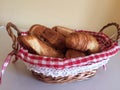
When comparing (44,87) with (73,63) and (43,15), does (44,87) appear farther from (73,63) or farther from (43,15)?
(43,15)

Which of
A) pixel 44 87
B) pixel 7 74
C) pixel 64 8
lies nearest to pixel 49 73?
pixel 44 87

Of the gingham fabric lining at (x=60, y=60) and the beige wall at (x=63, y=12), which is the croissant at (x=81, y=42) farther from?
the beige wall at (x=63, y=12)

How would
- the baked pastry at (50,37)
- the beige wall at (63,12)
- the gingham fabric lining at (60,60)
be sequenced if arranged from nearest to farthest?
the gingham fabric lining at (60,60)
the baked pastry at (50,37)
the beige wall at (63,12)

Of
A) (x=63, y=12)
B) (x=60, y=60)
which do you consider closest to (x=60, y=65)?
(x=60, y=60)

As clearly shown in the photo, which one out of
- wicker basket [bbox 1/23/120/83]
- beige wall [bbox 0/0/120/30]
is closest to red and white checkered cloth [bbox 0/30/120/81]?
wicker basket [bbox 1/23/120/83]

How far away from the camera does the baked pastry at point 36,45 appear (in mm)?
618

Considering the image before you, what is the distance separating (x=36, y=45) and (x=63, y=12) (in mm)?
Result: 665

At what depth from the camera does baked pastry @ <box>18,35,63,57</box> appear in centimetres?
62

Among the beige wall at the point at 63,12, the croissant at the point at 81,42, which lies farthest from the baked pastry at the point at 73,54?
the beige wall at the point at 63,12

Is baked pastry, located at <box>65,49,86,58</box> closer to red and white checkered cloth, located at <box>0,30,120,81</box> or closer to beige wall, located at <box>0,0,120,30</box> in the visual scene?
red and white checkered cloth, located at <box>0,30,120,81</box>

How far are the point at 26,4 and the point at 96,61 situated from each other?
773 mm

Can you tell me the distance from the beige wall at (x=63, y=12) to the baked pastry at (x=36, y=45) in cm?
64

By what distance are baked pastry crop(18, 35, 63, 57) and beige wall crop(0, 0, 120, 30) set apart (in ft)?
2.08

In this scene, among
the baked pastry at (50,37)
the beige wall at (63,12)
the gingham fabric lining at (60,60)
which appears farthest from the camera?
the beige wall at (63,12)
